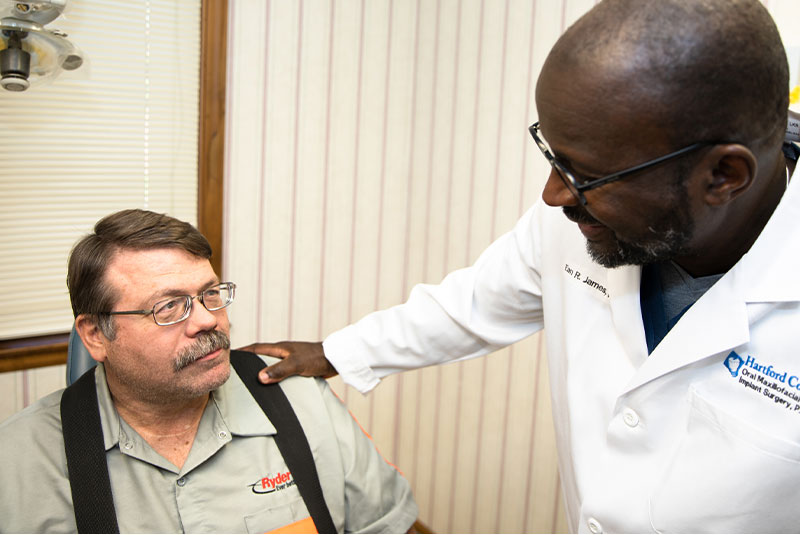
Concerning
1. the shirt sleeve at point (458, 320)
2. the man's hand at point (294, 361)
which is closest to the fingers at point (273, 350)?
the man's hand at point (294, 361)

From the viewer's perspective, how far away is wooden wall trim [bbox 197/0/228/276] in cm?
226

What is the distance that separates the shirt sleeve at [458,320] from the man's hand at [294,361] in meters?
0.03

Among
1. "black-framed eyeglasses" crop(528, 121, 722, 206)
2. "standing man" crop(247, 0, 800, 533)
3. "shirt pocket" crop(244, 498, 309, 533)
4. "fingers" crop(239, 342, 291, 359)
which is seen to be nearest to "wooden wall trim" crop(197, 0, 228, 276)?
"fingers" crop(239, 342, 291, 359)

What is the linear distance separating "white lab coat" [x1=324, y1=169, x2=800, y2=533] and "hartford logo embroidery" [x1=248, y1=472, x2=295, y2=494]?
0.62 metres

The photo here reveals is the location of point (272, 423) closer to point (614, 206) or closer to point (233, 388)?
point (233, 388)

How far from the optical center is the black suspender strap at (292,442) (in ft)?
4.92

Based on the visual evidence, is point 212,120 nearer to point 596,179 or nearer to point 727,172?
point 596,179

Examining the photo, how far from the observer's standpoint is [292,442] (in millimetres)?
Answer: 1548

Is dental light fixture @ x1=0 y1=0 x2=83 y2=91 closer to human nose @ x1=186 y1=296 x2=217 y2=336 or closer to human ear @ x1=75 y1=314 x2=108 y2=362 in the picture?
human ear @ x1=75 y1=314 x2=108 y2=362

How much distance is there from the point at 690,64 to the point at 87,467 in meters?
1.30

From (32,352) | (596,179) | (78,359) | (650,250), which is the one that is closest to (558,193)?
(596,179)

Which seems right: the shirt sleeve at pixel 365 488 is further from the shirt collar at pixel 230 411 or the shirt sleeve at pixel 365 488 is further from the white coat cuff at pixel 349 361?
the shirt collar at pixel 230 411

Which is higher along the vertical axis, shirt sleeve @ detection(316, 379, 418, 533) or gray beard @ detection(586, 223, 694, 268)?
gray beard @ detection(586, 223, 694, 268)

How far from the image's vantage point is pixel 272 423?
1570 mm
